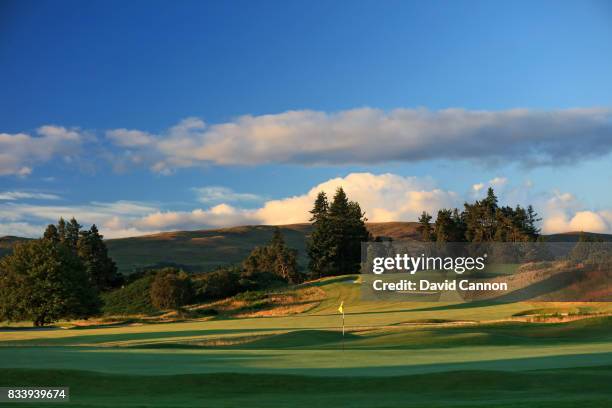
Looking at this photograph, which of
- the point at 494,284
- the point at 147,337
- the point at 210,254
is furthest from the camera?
the point at 210,254

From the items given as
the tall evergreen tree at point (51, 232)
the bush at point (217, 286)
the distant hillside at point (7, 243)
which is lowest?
the bush at point (217, 286)

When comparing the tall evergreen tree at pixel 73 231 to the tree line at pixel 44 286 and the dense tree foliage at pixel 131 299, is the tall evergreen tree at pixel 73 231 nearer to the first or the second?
the dense tree foliage at pixel 131 299

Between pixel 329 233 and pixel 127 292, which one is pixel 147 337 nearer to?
pixel 127 292

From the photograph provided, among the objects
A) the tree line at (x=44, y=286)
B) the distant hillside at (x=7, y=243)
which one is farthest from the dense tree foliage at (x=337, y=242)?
the distant hillside at (x=7, y=243)

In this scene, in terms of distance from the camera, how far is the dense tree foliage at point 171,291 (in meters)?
71.8

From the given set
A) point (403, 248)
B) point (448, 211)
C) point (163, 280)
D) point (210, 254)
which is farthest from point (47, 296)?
point (210, 254)

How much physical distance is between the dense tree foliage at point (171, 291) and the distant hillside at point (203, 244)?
215 feet

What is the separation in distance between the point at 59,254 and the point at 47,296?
342cm

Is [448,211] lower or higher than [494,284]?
higher

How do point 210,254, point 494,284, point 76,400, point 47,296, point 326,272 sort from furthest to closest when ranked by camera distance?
point 210,254, point 326,272, point 494,284, point 47,296, point 76,400

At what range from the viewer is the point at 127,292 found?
254 ft

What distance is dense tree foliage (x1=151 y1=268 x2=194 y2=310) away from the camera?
7181cm

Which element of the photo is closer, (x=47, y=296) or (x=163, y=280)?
(x=47, y=296)

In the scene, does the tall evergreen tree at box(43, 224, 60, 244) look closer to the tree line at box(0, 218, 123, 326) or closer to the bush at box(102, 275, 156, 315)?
the bush at box(102, 275, 156, 315)
